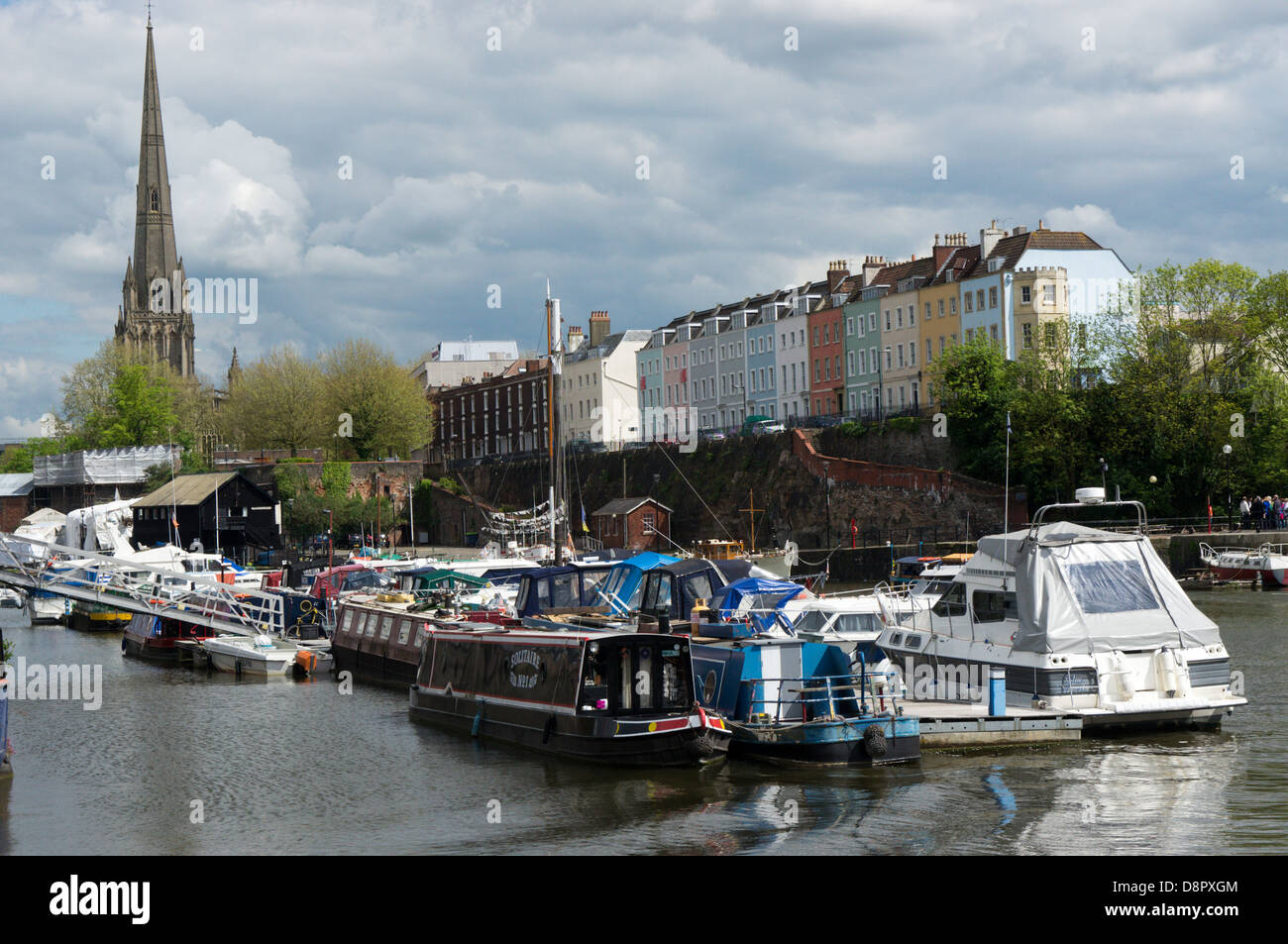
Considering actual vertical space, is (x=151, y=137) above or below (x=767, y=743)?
above

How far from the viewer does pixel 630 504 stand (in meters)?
78.0

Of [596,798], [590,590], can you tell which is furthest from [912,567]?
[596,798]

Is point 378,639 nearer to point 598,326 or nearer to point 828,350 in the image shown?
point 828,350

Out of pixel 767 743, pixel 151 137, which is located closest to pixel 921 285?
pixel 767 743

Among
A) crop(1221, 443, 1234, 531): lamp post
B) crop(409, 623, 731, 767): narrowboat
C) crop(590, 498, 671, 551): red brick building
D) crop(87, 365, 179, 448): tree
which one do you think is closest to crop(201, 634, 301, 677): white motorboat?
crop(409, 623, 731, 767): narrowboat

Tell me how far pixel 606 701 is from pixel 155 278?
145656mm

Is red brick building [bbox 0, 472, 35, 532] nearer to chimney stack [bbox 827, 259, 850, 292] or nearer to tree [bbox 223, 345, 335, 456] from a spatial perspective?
tree [bbox 223, 345, 335, 456]

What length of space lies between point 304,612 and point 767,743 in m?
26.4

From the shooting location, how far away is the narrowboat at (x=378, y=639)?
34.8 metres

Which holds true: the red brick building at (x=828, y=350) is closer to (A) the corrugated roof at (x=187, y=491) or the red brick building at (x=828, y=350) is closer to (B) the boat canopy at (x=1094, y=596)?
(A) the corrugated roof at (x=187, y=491)
